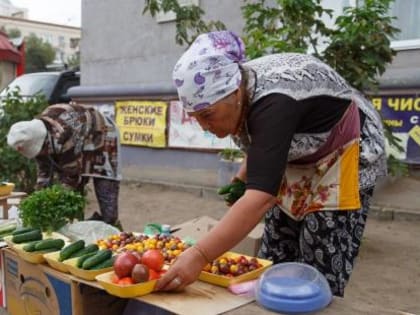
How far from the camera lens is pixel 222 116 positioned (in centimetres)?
178

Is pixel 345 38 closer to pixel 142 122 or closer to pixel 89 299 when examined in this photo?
pixel 89 299

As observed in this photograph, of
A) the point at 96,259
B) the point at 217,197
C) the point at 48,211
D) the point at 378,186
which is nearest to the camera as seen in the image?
the point at 96,259

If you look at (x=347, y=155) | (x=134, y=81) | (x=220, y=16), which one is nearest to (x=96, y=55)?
(x=134, y=81)

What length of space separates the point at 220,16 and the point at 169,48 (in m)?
1.13

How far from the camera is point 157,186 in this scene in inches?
309

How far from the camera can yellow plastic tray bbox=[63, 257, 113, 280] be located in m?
1.93

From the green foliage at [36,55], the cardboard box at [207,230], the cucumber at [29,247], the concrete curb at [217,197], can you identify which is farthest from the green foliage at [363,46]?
the green foliage at [36,55]

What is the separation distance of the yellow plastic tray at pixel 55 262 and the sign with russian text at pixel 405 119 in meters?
4.65

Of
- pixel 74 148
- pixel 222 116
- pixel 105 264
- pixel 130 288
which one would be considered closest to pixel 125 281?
pixel 130 288

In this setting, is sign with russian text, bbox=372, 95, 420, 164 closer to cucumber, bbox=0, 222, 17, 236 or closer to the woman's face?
cucumber, bbox=0, 222, 17, 236

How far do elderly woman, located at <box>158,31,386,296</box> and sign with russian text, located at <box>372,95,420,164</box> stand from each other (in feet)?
13.4

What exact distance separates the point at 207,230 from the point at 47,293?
133 cm

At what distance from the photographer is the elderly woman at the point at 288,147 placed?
167 centimetres

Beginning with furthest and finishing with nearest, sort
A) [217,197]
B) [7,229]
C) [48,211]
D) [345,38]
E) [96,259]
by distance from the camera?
[217,197], [345,38], [7,229], [48,211], [96,259]
